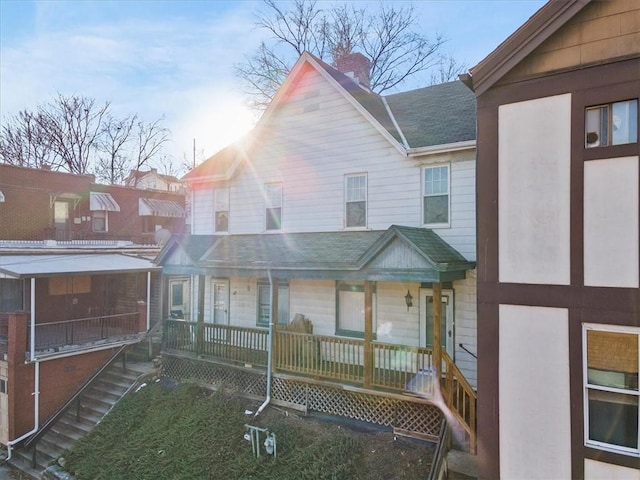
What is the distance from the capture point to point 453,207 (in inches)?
425

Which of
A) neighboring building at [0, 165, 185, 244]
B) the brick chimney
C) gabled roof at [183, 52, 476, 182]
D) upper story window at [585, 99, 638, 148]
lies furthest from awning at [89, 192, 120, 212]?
upper story window at [585, 99, 638, 148]

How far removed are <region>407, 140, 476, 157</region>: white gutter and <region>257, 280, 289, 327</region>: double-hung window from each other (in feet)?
18.5

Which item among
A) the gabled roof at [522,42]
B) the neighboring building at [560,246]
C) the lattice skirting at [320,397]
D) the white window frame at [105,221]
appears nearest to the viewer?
the neighboring building at [560,246]

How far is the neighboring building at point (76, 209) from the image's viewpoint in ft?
63.8

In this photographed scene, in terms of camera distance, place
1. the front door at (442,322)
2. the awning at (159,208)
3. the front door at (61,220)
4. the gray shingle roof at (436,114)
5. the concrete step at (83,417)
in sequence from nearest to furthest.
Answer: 1. the front door at (442,322)
2. the gray shingle roof at (436,114)
3. the concrete step at (83,417)
4. the front door at (61,220)
5. the awning at (159,208)

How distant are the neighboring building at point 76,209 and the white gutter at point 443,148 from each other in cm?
1772

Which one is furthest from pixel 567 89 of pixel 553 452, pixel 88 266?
pixel 88 266

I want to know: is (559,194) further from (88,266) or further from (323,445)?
(88,266)

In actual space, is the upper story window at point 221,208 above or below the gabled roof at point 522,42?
below

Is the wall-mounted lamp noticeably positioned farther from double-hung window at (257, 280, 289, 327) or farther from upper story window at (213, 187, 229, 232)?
upper story window at (213, 187, 229, 232)

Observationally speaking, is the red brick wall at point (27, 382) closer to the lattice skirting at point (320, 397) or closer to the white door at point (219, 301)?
the lattice skirting at point (320, 397)

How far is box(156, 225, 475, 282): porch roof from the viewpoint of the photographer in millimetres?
9414

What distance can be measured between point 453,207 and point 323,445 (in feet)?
21.0

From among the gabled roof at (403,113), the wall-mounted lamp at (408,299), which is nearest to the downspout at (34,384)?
the gabled roof at (403,113)
